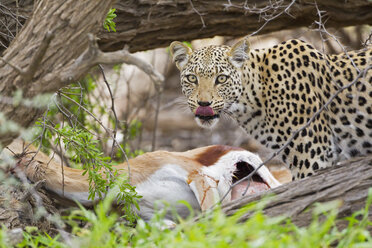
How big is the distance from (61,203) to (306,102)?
236 centimetres

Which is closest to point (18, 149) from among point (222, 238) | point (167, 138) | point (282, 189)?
point (282, 189)

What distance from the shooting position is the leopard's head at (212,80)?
5.25 m

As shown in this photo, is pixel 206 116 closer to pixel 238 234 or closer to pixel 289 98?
pixel 289 98

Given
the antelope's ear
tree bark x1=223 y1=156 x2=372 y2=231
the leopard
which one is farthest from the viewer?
the antelope's ear

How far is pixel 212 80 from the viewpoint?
17.5ft

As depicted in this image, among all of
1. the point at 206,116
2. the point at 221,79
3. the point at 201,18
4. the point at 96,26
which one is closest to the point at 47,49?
the point at 96,26

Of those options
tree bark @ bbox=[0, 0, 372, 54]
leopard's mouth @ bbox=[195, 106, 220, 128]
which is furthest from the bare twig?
tree bark @ bbox=[0, 0, 372, 54]

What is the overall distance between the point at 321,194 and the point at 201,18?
2925 millimetres

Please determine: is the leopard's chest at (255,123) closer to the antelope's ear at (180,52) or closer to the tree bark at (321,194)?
the antelope's ear at (180,52)

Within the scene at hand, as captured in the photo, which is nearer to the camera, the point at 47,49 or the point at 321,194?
the point at 47,49

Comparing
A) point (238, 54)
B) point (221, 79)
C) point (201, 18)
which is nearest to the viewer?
point (221, 79)

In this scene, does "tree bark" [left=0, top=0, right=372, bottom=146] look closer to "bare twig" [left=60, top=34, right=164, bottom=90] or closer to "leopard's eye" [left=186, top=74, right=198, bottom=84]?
"bare twig" [left=60, top=34, right=164, bottom=90]

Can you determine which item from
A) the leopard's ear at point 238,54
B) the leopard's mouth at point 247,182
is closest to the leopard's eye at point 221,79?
the leopard's ear at point 238,54

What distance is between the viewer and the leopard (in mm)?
5184
